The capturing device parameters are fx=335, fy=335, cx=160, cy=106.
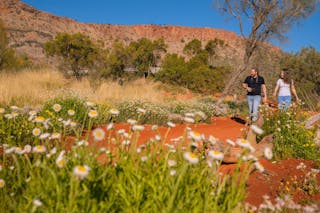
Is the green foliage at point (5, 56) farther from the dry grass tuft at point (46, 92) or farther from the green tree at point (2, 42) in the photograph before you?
the dry grass tuft at point (46, 92)

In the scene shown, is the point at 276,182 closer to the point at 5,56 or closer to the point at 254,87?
the point at 254,87

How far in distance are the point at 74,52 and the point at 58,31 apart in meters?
41.0

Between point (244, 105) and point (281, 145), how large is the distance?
10.8 meters

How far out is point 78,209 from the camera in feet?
6.77

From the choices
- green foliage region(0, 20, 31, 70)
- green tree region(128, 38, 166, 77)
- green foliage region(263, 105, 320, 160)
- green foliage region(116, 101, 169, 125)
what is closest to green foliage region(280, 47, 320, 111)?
green tree region(128, 38, 166, 77)

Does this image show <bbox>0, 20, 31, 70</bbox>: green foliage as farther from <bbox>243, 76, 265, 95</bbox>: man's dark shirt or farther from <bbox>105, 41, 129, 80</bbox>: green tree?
<bbox>243, 76, 265, 95</bbox>: man's dark shirt

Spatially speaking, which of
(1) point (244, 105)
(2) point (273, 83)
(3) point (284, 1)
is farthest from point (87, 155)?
(2) point (273, 83)

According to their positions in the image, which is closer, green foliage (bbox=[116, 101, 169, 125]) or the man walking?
the man walking

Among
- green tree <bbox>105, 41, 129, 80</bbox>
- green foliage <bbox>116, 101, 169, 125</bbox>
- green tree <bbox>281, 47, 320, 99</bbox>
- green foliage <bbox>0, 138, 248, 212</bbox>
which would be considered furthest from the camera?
green tree <bbox>105, 41, 129, 80</bbox>

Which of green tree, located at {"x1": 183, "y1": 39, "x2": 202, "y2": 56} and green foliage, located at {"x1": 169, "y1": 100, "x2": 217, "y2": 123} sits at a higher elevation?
green tree, located at {"x1": 183, "y1": 39, "x2": 202, "y2": 56}

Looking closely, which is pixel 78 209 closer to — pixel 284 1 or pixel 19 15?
pixel 284 1

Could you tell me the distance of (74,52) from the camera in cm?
2477

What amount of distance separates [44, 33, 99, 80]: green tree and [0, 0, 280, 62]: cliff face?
5.76 metres

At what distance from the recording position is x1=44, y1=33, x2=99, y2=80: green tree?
975 inches
